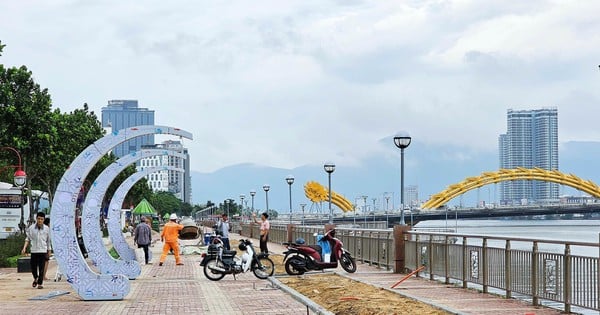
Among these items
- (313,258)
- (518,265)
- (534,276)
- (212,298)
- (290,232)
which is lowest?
(212,298)

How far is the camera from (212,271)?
74.2 feet

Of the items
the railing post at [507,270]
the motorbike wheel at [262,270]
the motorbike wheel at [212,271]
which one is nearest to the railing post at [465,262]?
the railing post at [507,270]

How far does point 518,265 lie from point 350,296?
116 inches

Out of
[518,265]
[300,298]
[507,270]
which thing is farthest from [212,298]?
[518,265]

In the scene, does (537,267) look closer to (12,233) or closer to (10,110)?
(10,110)

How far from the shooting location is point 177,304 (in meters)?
16.5

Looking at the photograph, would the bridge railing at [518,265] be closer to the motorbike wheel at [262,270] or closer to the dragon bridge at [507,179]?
the motorbike wheel at [262,270]

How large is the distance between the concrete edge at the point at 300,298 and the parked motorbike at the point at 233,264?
834 millimetres

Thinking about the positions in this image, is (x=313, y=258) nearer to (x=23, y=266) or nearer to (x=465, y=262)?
(x=465, y=262)

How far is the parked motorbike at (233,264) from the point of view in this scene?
22.7 metres

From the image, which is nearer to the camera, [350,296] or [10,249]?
[350,296]

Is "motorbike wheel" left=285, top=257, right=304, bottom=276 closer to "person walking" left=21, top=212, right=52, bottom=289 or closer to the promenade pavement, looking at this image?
the promenade pavement

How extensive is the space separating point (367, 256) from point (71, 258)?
11.3 meters

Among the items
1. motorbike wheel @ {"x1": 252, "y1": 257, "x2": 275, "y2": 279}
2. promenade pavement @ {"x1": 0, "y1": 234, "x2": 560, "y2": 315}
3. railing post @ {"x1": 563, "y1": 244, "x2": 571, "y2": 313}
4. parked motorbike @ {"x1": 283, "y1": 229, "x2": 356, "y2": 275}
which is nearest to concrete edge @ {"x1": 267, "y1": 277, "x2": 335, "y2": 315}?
promenade pavement @ {"x1": 0, "y1": 234, "x2": 560, "y2": 315}
